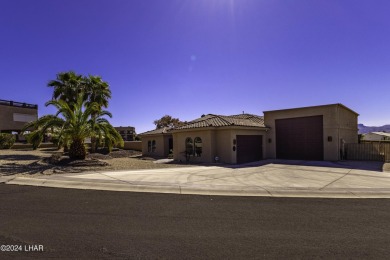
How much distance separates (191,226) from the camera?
5.72 metres

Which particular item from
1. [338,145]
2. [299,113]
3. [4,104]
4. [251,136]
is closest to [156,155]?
[251,136]

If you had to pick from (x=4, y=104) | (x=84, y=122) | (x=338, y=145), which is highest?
(x=4, y=104)

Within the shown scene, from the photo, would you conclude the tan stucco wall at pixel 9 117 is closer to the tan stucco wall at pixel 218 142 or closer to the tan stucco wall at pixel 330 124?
the tan stucco wall at pixel 218 142

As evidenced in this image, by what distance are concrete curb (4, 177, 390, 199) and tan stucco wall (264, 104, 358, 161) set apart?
36.5 feet

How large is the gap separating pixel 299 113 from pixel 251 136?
4.33 m

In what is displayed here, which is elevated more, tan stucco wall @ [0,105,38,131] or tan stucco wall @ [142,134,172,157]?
tan stucco wall @ [0,105,38,131]

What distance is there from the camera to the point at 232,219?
6246mm

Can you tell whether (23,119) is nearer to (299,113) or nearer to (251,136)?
(251,136)

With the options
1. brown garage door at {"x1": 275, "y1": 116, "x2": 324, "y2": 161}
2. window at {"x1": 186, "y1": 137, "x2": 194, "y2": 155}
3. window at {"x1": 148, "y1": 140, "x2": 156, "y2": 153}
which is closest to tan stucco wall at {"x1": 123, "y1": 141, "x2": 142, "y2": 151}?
window at {"x1": 148, "y1": 140, "x2": 156, "y2": 153}

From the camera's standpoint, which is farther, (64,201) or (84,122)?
(84,122)

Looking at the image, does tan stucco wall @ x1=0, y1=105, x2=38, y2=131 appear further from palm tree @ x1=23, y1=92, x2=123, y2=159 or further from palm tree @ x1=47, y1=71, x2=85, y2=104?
palm tree @ x1=23, y1=92, x2=123, y2=159

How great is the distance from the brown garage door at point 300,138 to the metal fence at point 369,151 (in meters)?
2.56

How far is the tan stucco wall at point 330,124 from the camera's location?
20359mm

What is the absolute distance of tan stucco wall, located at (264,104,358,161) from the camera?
20359mm
